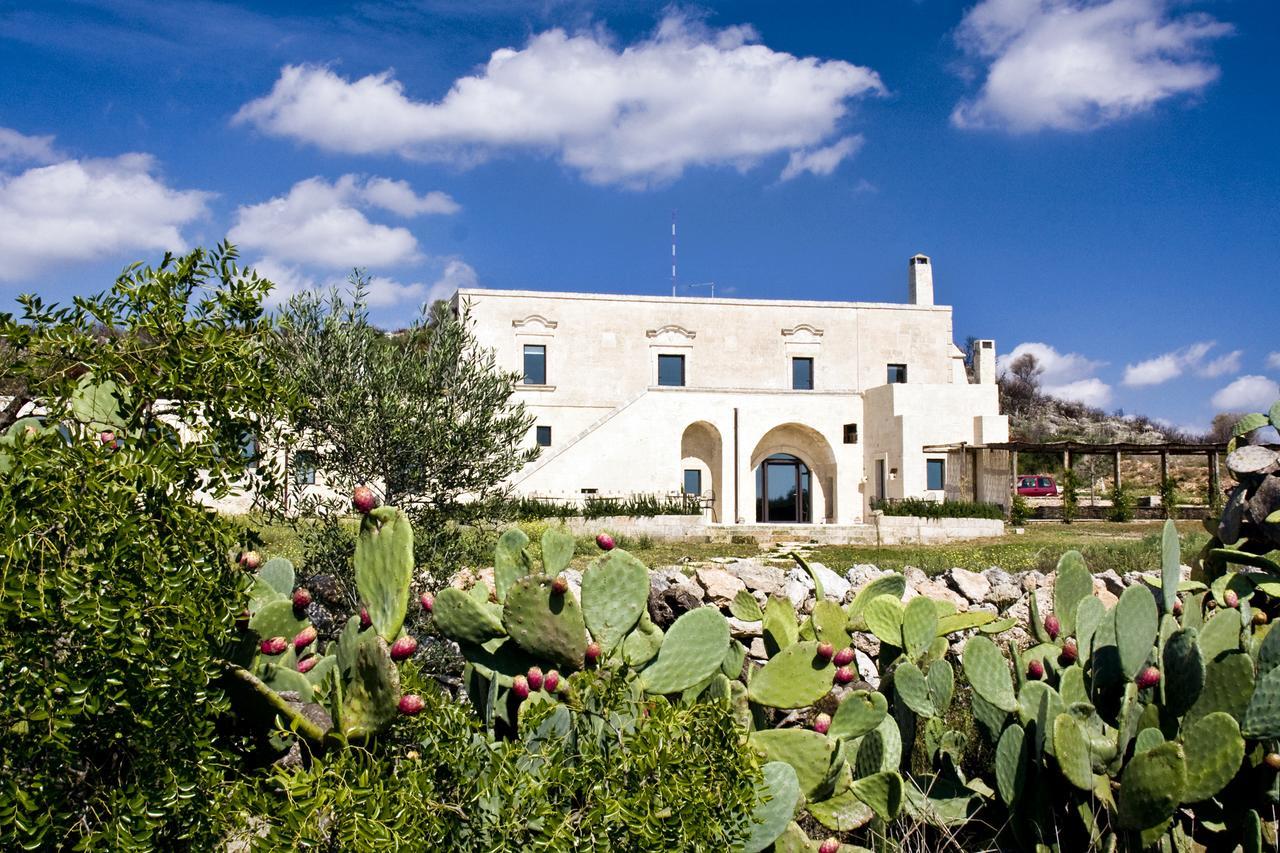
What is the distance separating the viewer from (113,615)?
213 centimetres

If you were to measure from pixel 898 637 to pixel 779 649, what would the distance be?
1.87 feet

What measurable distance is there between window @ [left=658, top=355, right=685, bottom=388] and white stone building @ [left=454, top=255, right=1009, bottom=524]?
5 cm

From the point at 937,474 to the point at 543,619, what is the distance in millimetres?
27935

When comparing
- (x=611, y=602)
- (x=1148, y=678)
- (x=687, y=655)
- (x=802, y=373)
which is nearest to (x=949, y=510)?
(x=802, y=373)

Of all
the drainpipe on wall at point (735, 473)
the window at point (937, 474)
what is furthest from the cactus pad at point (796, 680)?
the window at point (937, 474)

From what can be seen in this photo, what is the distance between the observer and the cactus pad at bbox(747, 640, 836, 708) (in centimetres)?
364

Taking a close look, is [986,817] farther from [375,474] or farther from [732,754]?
[375,474]

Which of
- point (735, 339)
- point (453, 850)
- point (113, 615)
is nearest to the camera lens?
point (113, 615)

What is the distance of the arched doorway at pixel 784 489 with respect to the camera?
3212 centimetres

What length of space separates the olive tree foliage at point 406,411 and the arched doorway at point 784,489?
24110 millimetres

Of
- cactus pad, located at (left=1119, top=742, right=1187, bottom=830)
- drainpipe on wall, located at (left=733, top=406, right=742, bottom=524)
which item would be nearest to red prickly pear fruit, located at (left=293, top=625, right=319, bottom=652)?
cactus pad, located at (left=1119, top=742, right=1187, bottom=830)

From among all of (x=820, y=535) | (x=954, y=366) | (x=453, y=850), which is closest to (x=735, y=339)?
(x=954, y=366)

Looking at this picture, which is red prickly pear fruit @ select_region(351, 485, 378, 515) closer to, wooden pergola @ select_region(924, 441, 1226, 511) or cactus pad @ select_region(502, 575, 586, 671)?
cactus pad @ select_region(502, 575, 586, 671)

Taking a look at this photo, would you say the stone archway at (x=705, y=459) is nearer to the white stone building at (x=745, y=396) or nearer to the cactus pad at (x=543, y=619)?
the white stone building at (x=745, y=396)
